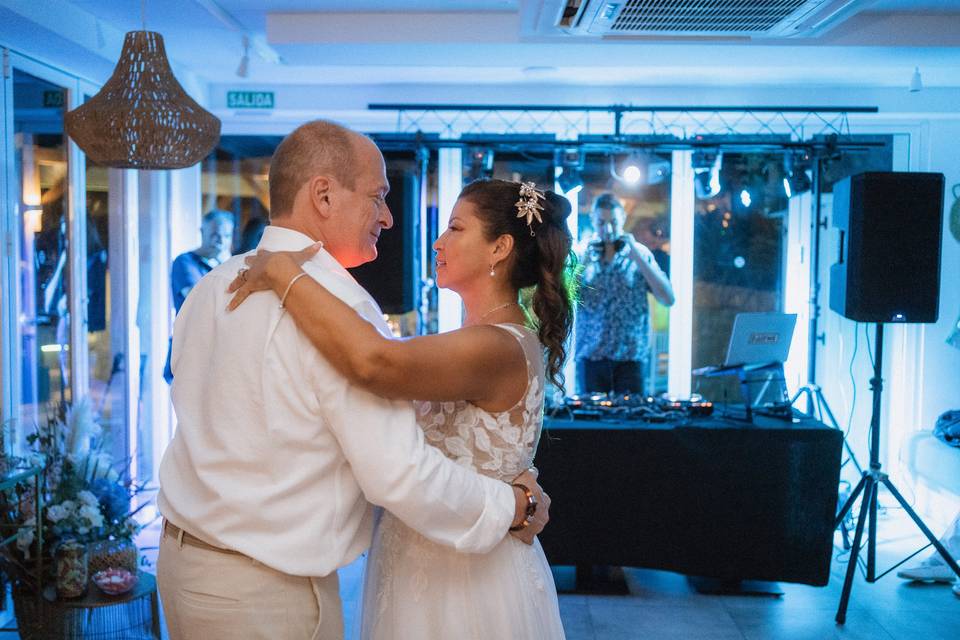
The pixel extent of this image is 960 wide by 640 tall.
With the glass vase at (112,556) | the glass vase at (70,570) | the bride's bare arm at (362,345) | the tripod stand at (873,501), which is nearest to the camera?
the bride's bare arm at (362,345)

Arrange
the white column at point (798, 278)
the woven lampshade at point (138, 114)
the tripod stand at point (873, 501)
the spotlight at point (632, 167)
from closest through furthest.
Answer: the woven lampshade at point (138, 114) → the tripod stand at point (873, 501) → the spotlight at point (632, 167) → the white column at point (798, 278)

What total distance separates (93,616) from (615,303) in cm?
325

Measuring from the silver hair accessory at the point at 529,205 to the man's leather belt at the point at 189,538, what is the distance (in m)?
0.94

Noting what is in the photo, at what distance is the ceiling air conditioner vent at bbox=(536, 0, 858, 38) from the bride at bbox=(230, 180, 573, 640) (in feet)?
5.48

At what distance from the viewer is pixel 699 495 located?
399 centimetres

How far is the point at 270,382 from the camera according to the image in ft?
4.64

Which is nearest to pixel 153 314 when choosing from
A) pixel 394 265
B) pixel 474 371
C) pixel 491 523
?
pixel 394 265

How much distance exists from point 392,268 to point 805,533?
7.39ft

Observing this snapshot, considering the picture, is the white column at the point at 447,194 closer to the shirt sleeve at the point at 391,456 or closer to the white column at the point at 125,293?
the white column at the point at 125,293

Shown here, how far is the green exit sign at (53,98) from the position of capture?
4.61 metres

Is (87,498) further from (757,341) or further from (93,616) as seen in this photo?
(757,341)

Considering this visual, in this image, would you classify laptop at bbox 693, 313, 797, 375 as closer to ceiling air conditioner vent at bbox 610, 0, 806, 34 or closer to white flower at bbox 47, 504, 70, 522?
ceiling air conditioner vent at bbox 610, 0, 806, 34

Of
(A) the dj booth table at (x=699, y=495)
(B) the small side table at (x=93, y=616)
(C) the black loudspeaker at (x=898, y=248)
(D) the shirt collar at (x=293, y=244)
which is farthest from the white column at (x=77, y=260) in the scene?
(C) the black loudspeaker at (x=898, y=248)

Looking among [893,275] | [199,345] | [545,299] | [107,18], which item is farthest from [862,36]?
[199,345]
